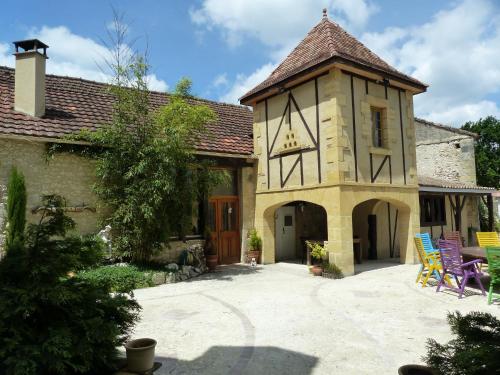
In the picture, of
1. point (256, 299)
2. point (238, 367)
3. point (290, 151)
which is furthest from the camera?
point (290, 151)

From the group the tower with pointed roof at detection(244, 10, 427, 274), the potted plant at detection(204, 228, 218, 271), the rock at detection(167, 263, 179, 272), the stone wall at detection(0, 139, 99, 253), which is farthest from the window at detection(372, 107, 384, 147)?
the stone wall at detection(0, 139, 99, 253)

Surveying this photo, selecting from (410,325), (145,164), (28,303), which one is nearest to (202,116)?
(145,164)

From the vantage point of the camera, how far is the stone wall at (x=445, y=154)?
17.4 meters

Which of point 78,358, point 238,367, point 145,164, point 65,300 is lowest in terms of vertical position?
point 238,367

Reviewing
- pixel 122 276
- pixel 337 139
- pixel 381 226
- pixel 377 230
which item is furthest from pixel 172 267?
pixel 381 226

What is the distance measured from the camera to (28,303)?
248 centimetres

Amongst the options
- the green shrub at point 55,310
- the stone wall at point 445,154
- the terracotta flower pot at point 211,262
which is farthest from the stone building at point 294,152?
the green shrub at point 55,310

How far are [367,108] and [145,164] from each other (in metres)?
5.83

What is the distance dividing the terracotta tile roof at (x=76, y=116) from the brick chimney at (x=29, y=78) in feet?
0.76

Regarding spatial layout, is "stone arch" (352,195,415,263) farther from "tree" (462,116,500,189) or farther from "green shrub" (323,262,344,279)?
"tree" (462,116,500,189)

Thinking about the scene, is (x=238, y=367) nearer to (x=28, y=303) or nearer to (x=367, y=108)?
(x=28, y=303)

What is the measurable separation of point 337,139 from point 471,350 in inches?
290

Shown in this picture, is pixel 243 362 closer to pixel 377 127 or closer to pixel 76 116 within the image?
pixel 377 127

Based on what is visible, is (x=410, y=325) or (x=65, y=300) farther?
(x=410, y=325)
